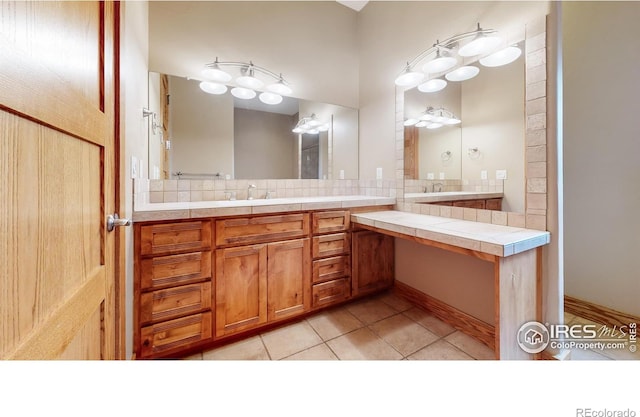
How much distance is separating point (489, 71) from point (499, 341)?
169 centimetres

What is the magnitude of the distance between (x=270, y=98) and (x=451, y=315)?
8.05 ft

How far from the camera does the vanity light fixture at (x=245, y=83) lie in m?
2.07

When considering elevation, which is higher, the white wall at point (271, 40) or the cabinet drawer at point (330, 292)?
the white wall at point (271, 40)

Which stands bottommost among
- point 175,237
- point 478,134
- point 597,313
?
point 597,313

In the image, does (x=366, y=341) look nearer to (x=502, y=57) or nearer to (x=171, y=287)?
(x=171, y=287)

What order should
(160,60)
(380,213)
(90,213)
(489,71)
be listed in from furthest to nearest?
(380,213), (160,60), (489,71), (90,213)

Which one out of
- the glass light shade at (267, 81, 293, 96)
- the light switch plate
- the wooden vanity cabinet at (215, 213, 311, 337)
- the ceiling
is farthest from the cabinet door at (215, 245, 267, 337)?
the ceiling

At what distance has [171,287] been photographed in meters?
1.45

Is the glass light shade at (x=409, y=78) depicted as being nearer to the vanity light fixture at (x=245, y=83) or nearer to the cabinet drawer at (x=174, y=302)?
the vanity light fixture at (x=245, y=83)

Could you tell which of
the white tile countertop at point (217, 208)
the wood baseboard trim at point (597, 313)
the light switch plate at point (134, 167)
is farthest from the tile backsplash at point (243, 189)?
the wood baseboard trim at point (597, 313)


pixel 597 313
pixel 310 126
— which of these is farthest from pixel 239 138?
pixel 597 313

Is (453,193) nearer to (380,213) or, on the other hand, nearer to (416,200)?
(416,200)
